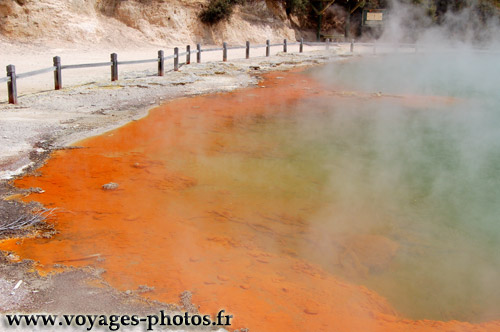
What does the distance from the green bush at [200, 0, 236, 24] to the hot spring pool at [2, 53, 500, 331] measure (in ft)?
53.8

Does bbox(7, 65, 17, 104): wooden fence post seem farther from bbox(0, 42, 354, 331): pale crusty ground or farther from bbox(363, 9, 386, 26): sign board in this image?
bbox(363, 9, 386, 26): sign board

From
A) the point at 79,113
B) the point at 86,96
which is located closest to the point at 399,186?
the point at 79,113

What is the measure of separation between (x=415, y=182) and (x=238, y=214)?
2.91 metres

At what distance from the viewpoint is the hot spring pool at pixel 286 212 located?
425 centimetres

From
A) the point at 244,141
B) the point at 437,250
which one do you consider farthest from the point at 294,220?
the point at 244,141

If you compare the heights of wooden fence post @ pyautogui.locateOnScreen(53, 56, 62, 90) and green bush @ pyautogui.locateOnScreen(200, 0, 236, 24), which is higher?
green bush @ pyautogui.locateOnScreen(200, 0, 236, 24)

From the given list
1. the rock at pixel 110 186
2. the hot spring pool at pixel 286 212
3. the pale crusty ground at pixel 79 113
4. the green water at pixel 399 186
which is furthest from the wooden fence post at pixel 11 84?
the rock at pixel 110 186

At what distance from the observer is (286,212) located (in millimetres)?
5848

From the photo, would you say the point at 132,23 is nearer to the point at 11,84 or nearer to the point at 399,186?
the point at 11,84

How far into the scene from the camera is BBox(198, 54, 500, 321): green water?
4.55 metres

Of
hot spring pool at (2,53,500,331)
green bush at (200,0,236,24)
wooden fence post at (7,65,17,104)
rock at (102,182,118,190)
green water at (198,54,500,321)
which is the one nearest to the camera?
hot spring pool at (2,53,500,331)

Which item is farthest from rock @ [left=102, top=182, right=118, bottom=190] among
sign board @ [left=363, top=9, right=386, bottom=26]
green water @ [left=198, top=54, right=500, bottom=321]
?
sign board @ [left=363, top=9, right=386, bottom=26]

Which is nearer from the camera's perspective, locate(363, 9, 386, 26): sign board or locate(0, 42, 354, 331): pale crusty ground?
locate(0, 42, 354, 331): pale crusty ground

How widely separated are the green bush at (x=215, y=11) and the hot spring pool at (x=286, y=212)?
645 inches
